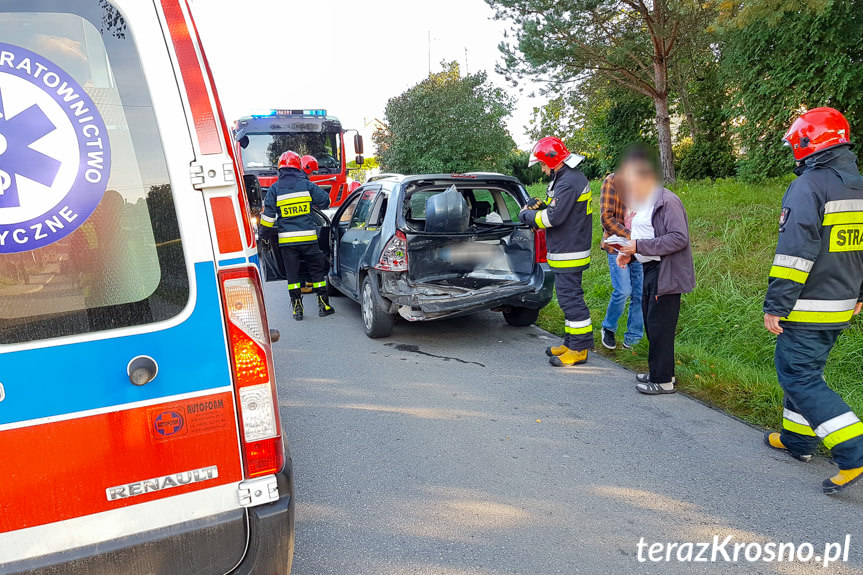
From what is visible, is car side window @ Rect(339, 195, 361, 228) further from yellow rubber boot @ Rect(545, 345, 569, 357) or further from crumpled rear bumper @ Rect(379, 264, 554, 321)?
yellow rubber boot @ Rect(545, 345, 569, 357)

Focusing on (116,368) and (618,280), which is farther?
(618,280)

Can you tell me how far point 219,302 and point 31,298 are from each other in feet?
1.60

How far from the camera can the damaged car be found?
19.0 ft

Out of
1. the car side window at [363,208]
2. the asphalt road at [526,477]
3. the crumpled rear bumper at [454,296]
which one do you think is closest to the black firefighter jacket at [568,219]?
the crumpled rear bumper at [454,296]

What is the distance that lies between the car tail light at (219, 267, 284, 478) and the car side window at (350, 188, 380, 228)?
15.9ft

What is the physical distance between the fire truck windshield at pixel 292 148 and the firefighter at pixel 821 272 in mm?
11199

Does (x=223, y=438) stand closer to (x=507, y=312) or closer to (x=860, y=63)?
(x=507, y=312)

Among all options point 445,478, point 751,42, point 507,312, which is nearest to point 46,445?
point 445,478

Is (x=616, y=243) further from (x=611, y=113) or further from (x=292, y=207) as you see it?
(x=611, y=113)

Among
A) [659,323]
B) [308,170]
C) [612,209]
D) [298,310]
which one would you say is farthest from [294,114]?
[659,323]

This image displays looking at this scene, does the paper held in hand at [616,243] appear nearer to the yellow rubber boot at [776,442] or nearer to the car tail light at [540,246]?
the car tail light at [540,246]

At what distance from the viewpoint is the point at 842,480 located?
2.99 m

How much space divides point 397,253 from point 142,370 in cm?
418

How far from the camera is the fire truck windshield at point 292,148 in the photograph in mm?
12703
